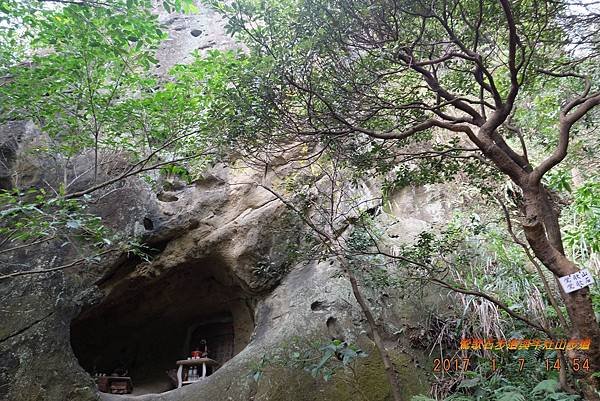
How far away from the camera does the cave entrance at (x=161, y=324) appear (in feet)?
22.1

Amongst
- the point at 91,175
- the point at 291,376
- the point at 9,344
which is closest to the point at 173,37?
the point at 91,175

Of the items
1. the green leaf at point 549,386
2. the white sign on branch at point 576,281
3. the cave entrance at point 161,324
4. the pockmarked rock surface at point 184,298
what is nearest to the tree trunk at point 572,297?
the white sign on branch at point 576,281

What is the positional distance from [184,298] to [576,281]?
20.3 ft

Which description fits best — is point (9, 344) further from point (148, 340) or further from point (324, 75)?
point (324, 75)

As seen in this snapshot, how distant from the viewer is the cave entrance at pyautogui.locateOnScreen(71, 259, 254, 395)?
6.73 meters

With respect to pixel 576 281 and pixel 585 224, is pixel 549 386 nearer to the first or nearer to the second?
pixel 576 281

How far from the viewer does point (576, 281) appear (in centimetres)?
236

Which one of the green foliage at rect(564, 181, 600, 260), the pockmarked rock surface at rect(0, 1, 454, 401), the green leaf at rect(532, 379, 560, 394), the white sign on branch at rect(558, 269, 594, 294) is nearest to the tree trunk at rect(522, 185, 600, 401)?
the white sign on branch at rect(558, 269, 594, 294)

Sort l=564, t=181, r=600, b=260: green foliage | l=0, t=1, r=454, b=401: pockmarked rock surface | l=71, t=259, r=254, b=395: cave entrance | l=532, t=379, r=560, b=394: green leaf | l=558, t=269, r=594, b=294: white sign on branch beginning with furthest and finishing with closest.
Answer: l=71, t=259, r=254, b=395: cave entrance → l=0, t=1, r=454, b=401: pockmarked rock surface → l=564, t=181, r=600, b=260: green foliage → l=532, t=379, r=560, b=394: green leaf → l=558, t=269, r=594, b=294: white sign on branch

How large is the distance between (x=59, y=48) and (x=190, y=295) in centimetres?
444

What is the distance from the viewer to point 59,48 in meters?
4.17

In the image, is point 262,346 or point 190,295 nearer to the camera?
point 262,346

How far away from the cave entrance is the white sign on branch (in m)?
4.92

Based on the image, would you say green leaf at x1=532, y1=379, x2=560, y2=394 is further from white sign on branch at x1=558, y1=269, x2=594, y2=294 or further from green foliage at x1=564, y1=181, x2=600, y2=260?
green foliage at x1=564, y1=181, x2=600, y2=260
